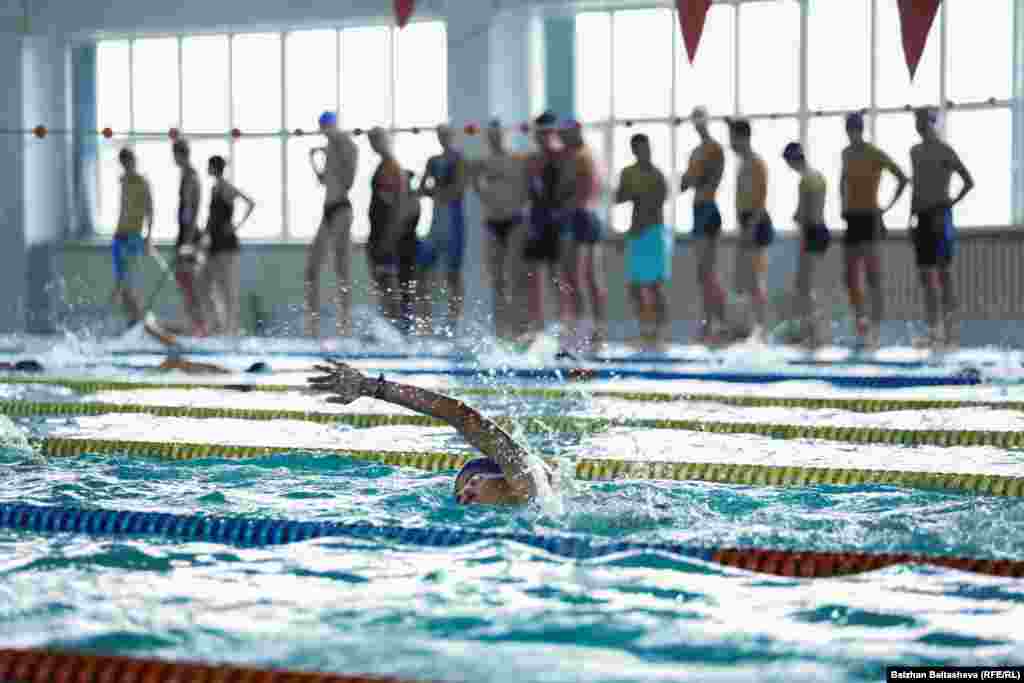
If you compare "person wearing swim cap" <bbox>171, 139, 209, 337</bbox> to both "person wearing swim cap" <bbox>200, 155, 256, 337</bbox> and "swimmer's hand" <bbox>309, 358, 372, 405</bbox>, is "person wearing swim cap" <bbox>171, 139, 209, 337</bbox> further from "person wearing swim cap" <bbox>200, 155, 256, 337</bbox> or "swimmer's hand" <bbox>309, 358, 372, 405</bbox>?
"swimmer's hand" <bbox>309, 358, 372, 405</bbox>

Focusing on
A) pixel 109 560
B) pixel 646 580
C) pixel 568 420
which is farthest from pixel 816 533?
pixel 568 420

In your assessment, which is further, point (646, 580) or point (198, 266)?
point (198, 266)

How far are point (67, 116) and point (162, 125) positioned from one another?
3.26 feet

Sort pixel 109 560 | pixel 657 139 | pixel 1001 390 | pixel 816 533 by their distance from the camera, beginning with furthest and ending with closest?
pixel 657 139 < pixel 1001 390 < pixel 816 533 < pixel 109 560

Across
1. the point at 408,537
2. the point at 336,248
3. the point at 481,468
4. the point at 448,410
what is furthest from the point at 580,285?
the point at 408,537

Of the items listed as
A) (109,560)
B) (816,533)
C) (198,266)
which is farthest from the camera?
(198,266)

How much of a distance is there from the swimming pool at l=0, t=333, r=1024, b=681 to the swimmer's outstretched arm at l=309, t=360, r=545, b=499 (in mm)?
115

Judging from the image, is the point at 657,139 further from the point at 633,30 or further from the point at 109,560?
the point at 109,560

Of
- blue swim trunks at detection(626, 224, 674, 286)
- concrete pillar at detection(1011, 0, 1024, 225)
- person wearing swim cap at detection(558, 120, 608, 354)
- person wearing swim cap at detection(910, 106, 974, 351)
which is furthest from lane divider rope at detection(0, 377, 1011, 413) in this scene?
concrete pillar at detection(1011, 0, 1024, 225)

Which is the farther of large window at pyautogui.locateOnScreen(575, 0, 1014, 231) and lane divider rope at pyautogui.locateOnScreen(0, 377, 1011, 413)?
large window at pyautogui.locateOnScreen(575, 0, 1014, 231)

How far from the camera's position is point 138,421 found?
612 cm

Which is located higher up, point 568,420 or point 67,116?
point 67,116

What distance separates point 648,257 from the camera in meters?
10.5

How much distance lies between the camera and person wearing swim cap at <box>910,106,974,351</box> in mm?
9750
